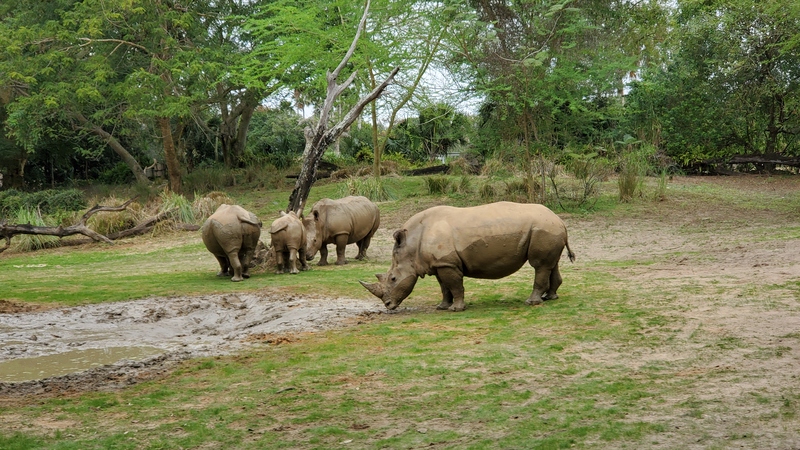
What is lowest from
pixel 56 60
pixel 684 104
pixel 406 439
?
pixel 406 439

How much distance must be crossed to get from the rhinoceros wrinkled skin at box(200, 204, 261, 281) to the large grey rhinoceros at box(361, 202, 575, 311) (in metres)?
4.03

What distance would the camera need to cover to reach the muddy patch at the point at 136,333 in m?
8.02

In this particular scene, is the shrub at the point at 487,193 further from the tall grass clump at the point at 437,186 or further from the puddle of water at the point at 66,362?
the puddle of water at the point at 66,362

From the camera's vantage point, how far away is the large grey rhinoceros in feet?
31.8

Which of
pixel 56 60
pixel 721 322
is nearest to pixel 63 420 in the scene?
pixel 721 322

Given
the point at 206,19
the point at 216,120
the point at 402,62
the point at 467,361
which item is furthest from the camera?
the point at 216,120

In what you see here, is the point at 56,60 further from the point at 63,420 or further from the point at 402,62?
the point at 63,420

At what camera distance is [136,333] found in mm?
10289

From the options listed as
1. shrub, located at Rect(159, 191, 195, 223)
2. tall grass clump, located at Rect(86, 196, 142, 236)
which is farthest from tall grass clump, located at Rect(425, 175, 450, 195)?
tall grass clump, located at Rect(86, 196, 142, 236)

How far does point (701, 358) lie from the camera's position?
705 centimetres

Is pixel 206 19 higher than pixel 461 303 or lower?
higher

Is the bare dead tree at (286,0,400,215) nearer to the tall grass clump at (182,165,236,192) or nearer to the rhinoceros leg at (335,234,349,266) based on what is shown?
the rhinoceros leg at (335,234,349,266)

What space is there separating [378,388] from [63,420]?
233cm

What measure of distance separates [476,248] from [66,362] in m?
4.44
